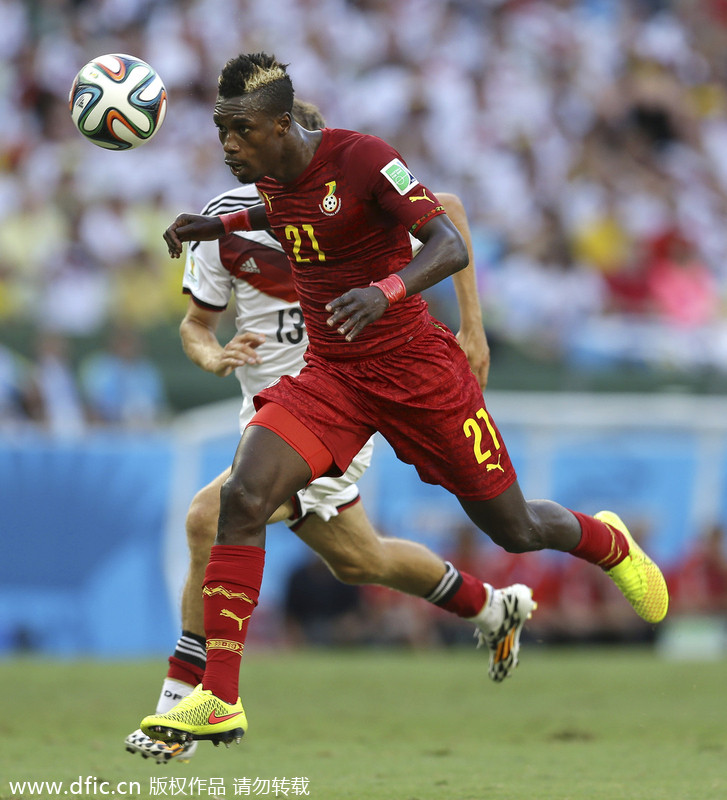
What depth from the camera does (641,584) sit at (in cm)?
624

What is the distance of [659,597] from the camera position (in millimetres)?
6273

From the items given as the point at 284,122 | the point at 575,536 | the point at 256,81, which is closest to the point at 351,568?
the point at 575,536

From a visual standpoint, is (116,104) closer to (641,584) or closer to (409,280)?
(409,280)

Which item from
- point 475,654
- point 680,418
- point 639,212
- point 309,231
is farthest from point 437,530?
point 309,231

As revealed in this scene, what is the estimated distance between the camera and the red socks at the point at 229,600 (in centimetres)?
494

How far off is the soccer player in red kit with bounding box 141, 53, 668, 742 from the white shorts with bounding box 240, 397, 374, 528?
931 mm

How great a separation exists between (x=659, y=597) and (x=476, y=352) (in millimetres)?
1413

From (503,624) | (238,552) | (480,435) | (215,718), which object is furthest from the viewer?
(503,624)

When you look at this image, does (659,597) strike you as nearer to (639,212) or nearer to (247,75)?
(247,75)

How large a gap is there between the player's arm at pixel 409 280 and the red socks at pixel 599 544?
5.08ft

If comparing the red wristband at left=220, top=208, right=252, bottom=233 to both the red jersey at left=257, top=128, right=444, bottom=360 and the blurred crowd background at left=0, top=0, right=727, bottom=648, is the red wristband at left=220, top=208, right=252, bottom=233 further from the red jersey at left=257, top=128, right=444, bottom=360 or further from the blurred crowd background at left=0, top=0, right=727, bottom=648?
the blurred crowd background at left=0, top=0, right=727, bottom=648

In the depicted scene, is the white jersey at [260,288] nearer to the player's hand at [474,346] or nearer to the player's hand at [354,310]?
the player's hand at [474,346]

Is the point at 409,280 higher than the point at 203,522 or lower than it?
higher

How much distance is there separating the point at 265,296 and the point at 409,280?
176cm
